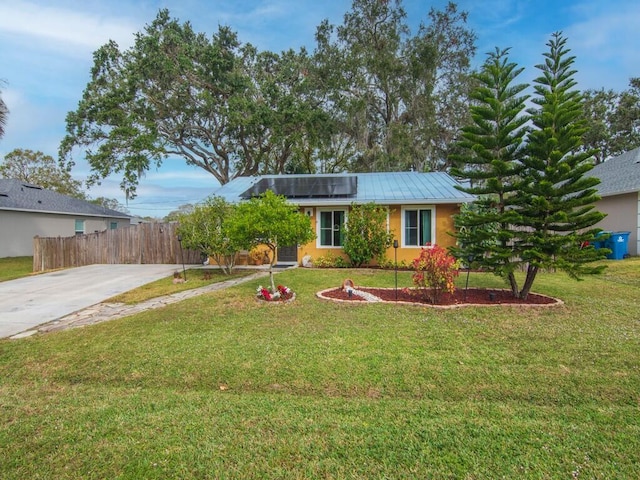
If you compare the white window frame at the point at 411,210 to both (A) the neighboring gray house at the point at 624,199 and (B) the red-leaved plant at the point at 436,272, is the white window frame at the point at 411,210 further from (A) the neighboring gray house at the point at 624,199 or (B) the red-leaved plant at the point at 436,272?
(A) the neighboring gray house at the point at 624,199

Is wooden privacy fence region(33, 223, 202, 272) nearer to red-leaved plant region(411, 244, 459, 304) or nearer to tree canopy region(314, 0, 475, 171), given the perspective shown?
red-leaved plant region(411, 244, 459, 304)

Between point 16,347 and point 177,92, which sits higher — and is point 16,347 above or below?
below

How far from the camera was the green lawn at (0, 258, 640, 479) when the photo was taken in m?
2.26

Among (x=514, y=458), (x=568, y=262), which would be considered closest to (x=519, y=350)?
(x=514, y=458)

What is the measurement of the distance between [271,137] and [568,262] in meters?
17.5

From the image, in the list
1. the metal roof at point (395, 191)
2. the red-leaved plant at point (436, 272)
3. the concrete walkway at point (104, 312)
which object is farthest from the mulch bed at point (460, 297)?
the metal roof at point (395, 191)

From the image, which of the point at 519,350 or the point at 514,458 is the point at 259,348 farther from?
the point at 519,350

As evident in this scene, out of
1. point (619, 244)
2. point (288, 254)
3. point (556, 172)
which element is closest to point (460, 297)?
point (556, 172)

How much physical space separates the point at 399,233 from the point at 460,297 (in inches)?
211

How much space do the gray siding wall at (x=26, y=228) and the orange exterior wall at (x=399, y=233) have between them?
15833mm

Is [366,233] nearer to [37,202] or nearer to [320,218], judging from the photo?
[320,218]

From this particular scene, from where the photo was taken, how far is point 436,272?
6457mm

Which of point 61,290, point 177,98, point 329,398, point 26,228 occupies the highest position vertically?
point 177,98

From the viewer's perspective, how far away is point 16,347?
4.67 meters
